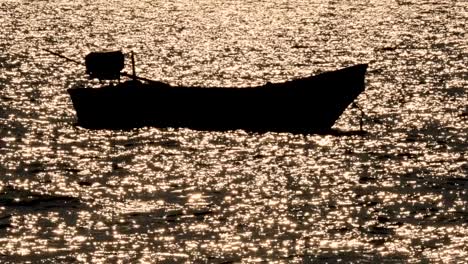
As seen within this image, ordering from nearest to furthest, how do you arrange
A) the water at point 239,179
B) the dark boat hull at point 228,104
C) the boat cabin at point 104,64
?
1. the water at point 239,179
2. the boat cabin at point 104,64
3. the dark boat hull at point 228,104

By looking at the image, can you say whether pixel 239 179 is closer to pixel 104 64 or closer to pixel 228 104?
pixel 228 104

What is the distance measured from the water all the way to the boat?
2.39 ft

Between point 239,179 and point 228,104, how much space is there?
9026 mm

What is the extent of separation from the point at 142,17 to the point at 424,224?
117m

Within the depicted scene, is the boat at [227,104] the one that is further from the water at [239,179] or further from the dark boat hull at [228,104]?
the water at [239,179]

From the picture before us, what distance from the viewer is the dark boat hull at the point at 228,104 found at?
2076 inches

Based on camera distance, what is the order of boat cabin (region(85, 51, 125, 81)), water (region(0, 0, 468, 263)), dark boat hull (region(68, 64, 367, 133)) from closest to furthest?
water (region(0, 0, 468, 263)), boat cabin (region(85, 51, 125, 81)), dark boat hull (region(68, 64, 367, 133))

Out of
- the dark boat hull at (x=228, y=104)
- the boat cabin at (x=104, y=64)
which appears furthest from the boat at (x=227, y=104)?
the boat cabin at (x=104, y=64)

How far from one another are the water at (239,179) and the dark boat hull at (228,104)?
28.9 inches

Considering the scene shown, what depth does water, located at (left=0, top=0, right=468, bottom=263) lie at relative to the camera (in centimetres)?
3600

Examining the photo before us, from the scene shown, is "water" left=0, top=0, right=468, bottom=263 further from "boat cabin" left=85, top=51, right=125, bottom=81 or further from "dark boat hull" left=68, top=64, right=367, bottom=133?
"boat cabin" left=85, top=51, right=125, bottom=81

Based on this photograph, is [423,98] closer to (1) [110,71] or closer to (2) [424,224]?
(1) [110,71]

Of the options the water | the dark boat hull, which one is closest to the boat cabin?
the dark boat hull

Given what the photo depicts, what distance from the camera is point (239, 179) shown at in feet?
149
